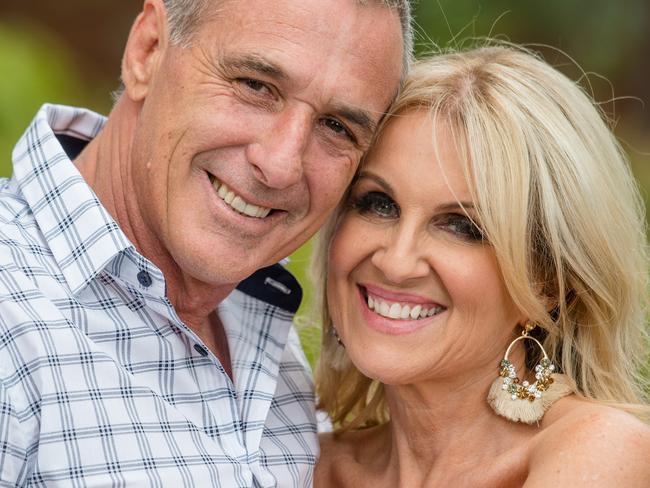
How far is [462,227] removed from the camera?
2764mm

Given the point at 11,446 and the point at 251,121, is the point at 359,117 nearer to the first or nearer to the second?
the point at 251,121

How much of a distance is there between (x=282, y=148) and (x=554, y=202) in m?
0.75

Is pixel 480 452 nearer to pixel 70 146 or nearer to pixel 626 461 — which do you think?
pixel 626 461

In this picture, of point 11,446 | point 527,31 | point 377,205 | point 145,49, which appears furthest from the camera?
point 527,31

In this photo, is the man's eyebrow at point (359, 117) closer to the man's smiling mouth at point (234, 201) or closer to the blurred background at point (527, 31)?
the man's smiling mouth at point (234, 201)

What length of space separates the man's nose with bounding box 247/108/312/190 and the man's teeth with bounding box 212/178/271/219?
3.9 inches

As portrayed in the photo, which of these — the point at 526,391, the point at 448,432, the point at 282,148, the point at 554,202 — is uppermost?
the point at 282,148

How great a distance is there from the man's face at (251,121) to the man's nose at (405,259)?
236mm

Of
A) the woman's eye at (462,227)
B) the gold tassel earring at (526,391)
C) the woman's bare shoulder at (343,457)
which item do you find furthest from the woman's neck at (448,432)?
the woman's eye at (462,227)

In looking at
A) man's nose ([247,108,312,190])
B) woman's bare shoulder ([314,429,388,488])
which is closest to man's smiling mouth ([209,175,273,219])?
man's nose ([247,108,312,190])

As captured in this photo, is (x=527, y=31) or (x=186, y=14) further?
(x=527, y=31)

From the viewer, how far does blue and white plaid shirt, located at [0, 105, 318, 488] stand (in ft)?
7.45

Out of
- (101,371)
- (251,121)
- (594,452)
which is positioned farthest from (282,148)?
(594,452)

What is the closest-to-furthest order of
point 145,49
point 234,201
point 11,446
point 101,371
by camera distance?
point 11,446, point 101,371, point 234,201, point 145,49
